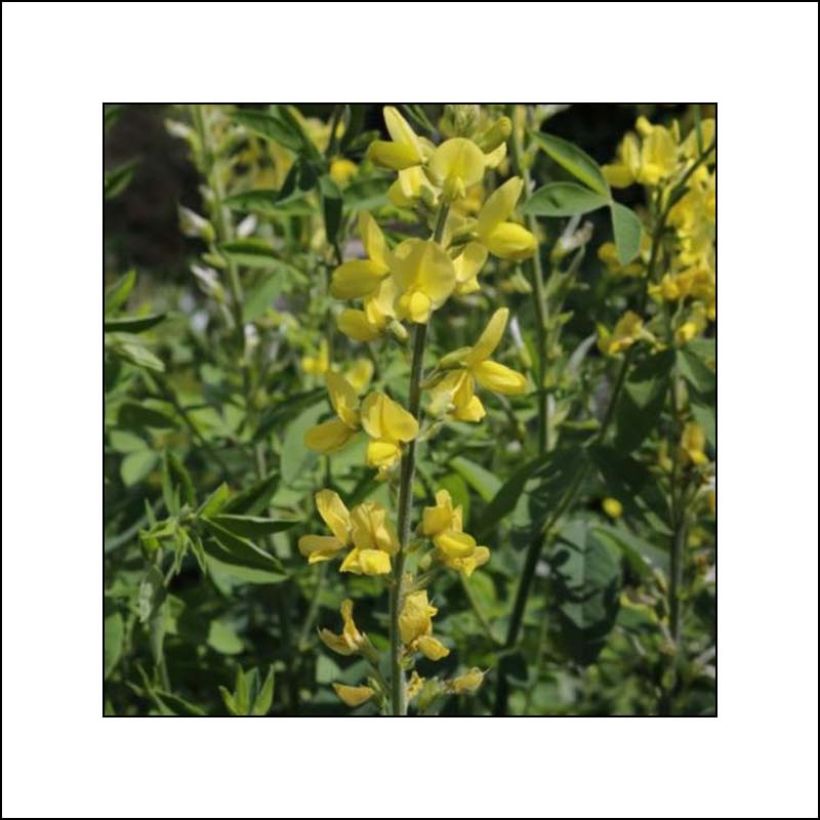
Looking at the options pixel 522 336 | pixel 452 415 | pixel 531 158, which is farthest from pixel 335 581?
pixel 452 415

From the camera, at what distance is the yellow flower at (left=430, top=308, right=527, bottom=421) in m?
1.34

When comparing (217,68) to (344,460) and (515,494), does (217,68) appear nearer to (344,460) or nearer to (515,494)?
(344,460)

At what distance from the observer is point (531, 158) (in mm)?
1843

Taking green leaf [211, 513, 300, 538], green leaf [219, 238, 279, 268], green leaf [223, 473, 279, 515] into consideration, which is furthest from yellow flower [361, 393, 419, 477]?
green leaf [219, 238, 279, 268]

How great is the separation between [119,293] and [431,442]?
22.5 inches

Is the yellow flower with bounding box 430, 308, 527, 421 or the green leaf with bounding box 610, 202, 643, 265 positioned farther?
the green leaf with bounding box 610, 202, 643, 265

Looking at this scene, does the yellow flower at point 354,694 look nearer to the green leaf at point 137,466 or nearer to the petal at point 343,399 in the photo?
the petal at point 343,399

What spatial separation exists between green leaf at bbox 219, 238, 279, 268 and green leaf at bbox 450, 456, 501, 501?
45 cm

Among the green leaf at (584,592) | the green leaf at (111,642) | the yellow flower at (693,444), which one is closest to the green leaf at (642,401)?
the yellow flower at (693,444)

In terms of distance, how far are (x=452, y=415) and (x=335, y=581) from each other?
105 cm

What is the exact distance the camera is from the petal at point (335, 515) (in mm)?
1363

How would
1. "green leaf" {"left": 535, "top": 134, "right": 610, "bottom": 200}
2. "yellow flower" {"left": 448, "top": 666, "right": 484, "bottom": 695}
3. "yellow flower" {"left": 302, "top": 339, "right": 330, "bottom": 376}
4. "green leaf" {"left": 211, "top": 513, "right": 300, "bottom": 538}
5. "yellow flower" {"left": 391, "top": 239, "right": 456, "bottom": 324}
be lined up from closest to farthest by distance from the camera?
"yellow flower" {"left": 391, "top": 239, "right": 456, "bottom": 324}
"yellow flower" {"left": 448, "top": 666, "right": 484, "bottom": 695}
"green leaf" {"left": 211, "top": 513, "right": 300, "bottom": 538}
"green leaf" {"left": 535, "top": 134, "right": 610, "bottom": 200}
"yellow flower" {"left": 302, "top": 339, "right": 330, "bottom": 376}

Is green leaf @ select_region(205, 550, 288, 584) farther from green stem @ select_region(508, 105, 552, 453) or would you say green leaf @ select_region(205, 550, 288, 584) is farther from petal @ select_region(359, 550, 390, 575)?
green stem @ select_region(508, 105, 552, 453)

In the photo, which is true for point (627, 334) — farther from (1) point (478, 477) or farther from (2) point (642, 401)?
(1) point (478, 477)
